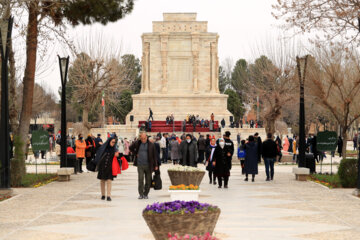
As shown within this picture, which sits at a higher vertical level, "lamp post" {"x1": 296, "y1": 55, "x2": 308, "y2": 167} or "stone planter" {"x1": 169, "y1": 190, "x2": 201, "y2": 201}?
"lamp post" {"x1": 296, "y1": 55, "x2": 308, "y2": 167}

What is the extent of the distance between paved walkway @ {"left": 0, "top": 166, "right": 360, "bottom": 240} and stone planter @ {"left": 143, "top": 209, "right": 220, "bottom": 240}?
1314 millimetres

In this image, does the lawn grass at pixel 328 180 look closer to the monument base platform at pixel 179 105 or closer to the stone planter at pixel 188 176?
the stone planter at pixel 188 176

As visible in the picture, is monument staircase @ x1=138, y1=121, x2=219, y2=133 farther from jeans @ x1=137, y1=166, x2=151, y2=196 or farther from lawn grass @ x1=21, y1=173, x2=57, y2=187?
jeans @ x1=137, y1=166, x2=151, y2=196

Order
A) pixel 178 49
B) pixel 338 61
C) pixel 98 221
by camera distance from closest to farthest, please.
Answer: pixel 98 221 < pixel 338 61 < pixel 178 49

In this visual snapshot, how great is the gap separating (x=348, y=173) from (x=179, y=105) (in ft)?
149

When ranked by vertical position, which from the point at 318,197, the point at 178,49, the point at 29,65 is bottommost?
the point at 318,197

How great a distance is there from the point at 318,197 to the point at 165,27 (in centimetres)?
5109

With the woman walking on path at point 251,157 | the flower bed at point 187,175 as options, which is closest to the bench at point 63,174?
the flower bed at point 187,175

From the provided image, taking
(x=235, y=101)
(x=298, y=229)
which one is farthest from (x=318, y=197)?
(x=235, y=101)

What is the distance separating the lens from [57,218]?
461 inches

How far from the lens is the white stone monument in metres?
63.6

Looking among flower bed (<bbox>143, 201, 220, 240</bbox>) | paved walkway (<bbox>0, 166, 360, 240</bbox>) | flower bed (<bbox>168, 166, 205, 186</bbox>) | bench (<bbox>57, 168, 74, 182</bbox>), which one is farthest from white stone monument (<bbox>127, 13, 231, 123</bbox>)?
flower bed (<bbox>143, 201, 220, 240</bbox>)

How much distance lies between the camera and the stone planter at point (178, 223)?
8.08 metres

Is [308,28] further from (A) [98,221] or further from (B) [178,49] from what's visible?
(B) [178,49]
